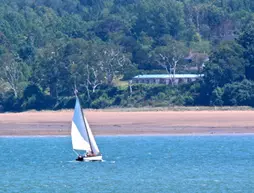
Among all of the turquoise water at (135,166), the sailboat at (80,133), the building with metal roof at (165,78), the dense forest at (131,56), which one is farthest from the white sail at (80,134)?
the building with metal roof at (165,78)

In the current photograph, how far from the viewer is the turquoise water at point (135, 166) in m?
38.9

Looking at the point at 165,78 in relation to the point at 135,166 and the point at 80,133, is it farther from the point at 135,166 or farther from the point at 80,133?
the point at 135,166

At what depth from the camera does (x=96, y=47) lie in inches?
3548

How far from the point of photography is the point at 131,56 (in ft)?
321

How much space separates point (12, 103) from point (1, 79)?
528cm

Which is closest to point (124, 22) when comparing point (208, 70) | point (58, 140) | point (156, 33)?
point (156, 33)

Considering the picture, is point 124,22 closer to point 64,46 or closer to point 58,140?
point 64,46

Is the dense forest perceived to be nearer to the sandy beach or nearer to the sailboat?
the sandy beach

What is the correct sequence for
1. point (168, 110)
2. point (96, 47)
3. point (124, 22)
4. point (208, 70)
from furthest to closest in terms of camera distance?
1. point (124, 22)
2. point (96, 47)
3. point (208, 70)
4. point (168, 110)

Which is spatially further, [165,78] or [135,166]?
[165,78]

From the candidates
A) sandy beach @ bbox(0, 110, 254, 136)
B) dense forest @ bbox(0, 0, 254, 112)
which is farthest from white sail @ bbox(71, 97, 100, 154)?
dense forest @ bbox(0, 0, 254, 112)

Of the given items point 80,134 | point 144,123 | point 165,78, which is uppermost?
point 80,134

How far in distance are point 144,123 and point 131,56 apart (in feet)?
107

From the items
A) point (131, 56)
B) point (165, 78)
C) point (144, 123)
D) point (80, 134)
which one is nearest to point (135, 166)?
point (80, 134)
